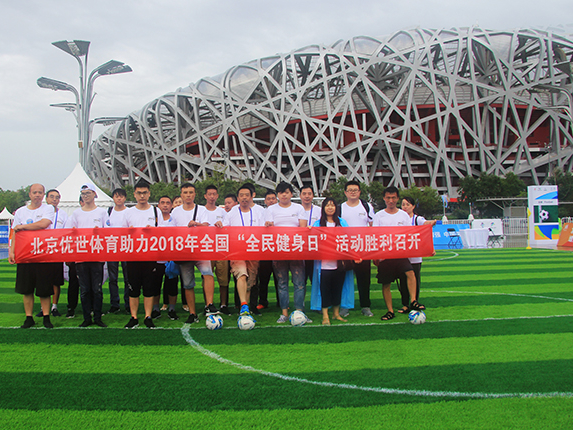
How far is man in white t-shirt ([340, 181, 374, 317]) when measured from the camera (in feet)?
22.0

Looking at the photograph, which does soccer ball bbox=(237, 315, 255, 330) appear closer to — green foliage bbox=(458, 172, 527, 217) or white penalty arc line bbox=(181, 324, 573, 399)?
white penalty arc line bbox=(181, 324, 573, 399)

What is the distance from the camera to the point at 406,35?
49594mm

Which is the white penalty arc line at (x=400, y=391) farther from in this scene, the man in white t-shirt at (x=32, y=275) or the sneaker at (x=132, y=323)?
the man in white t-shirt at (x=32, y=275)

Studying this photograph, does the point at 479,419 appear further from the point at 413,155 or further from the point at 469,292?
the point at 413,155

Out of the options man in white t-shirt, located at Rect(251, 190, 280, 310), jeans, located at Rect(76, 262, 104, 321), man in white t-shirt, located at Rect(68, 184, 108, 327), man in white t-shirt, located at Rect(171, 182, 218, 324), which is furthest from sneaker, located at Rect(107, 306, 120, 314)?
man in white t-shirt, located at Rect(251, 190, 280, 310)

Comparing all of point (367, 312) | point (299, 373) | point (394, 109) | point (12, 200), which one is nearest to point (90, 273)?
point (299, 373)

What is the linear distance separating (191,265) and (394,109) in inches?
A: 1790

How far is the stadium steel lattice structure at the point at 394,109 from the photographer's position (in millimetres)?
47969

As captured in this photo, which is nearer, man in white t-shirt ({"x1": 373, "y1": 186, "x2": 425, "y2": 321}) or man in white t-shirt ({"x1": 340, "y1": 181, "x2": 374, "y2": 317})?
man in white t-shirt ({"x1": 373, "y1": 186, "x2": 425, "y2": 321})

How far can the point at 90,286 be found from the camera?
6395 mm

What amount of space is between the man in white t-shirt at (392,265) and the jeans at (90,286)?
14.1 ft

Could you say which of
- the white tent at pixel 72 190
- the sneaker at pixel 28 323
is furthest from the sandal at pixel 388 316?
the white tent at pixel 72 190

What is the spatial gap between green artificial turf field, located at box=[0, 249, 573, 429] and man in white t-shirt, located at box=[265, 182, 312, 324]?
1.61 feet

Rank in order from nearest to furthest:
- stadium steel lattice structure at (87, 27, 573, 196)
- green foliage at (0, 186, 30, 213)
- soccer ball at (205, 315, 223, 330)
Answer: soccer ball at (205, 315, 223, 330), stadium steel lattice structure at (87, 27, 573, 196), green foliage at (0, 186, 30, 213)
